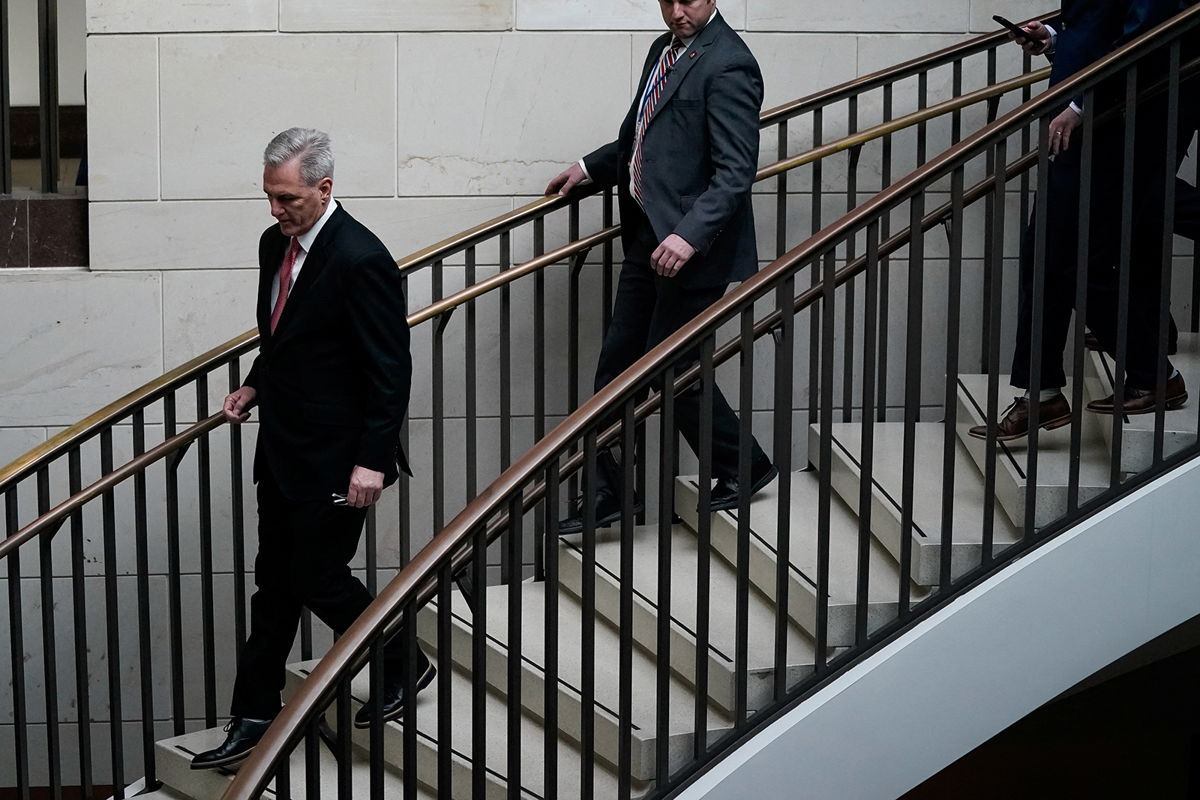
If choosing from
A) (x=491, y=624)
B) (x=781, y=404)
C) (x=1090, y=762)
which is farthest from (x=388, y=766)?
(x=1090, y=762)

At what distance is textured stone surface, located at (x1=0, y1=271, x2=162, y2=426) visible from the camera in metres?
4.50

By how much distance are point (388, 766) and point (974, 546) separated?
1513 mm

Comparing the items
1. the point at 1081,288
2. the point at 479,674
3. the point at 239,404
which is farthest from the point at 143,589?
the point at 1081,288

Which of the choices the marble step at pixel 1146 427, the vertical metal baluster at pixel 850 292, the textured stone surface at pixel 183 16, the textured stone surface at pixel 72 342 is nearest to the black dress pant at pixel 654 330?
the vertical metal baluster at pixel 850 292

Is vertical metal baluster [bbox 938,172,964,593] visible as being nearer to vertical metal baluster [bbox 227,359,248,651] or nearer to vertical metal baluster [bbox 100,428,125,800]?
vertical metal baluster [bbox 227,359,248,651]

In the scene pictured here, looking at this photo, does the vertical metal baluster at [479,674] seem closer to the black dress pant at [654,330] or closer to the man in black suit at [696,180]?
the man in black suit at [696,180]

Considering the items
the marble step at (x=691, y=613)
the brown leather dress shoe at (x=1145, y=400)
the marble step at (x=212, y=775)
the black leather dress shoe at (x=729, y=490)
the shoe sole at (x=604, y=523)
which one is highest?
the brown leather dress shoe at (x=1145, y=400)

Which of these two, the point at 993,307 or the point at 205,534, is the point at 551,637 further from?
the point at 205,534

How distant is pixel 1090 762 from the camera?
4922 mm

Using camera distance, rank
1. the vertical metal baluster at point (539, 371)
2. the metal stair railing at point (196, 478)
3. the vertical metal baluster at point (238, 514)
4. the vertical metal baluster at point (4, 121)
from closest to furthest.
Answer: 1. the metal stair railing at point (196, 478)
2. the vertical metal baluster at point (238, 514)
3. the vertical metal baluster at point (539, 371)
4. the vertical metal baluster at point (4, 121)

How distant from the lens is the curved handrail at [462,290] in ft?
11.9

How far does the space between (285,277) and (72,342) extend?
1627 millimetres

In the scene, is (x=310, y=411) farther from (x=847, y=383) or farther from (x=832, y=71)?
(x=832, y=71)

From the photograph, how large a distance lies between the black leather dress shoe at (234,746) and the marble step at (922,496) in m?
1.59
